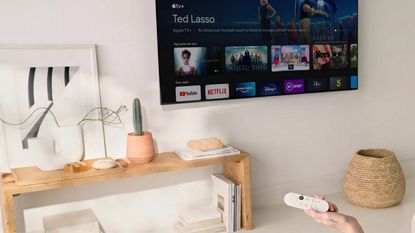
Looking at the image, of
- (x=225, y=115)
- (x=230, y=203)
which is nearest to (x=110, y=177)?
(x=230, y=203)

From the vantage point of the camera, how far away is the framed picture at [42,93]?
4.72 ft

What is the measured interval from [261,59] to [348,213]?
0.81 m

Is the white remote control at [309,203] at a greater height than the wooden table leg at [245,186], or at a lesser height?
greater

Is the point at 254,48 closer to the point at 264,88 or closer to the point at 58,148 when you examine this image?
the point at 264,88

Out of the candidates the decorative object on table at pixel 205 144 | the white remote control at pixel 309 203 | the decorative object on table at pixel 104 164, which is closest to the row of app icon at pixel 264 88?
the decorative object on table at pixel 205 144

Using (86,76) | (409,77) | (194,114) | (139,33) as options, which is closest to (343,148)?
(409,77)

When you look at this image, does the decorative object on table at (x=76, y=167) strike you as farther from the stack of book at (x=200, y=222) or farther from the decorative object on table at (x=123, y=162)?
the stack of book at (x=200, y=222)

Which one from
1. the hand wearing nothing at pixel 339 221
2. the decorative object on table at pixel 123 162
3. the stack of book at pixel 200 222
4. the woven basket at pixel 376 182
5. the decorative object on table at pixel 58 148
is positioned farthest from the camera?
the woven basket at pixel 376 182

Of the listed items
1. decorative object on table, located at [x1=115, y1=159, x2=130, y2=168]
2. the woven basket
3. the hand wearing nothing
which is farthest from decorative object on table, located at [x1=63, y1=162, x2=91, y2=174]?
the woven basket

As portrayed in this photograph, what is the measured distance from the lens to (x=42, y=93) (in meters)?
1.49

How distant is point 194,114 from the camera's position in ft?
5.76

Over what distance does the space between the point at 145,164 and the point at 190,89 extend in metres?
0.39

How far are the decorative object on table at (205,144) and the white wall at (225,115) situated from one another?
9 cm

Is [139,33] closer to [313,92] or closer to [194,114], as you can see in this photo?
[194,114]
